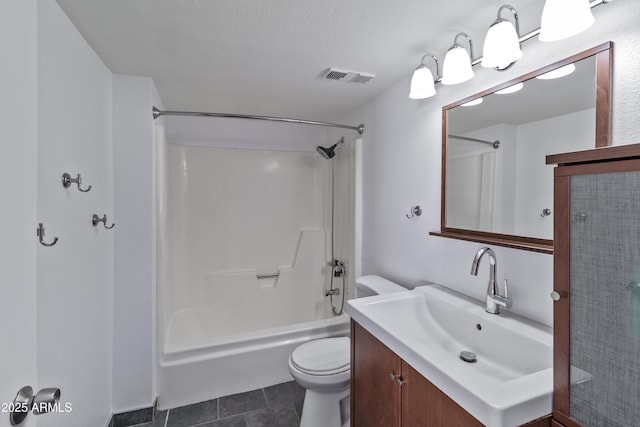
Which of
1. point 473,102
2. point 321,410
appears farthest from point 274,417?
point 473,102

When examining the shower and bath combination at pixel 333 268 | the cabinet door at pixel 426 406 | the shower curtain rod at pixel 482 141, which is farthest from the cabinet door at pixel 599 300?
the shower and bath combination at pixel 333 268

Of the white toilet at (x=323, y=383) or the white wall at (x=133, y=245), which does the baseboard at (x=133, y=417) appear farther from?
the white toilet at (x=323, y=383)

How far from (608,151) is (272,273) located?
2834 mm

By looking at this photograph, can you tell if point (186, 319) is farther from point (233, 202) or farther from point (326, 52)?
point (326, 52)

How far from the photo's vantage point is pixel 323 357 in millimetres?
1763

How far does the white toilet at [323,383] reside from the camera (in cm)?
159

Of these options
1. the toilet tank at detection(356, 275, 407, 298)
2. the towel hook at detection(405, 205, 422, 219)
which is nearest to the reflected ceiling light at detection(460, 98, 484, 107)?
the towel hook at detection(405, 205, 422, 219)

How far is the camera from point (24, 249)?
608 mm

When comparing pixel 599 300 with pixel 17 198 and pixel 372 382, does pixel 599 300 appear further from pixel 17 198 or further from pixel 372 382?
pixel 17 198

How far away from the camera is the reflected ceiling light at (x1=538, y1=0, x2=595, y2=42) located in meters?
0.92

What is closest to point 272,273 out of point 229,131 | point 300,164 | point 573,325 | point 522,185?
point 300,164

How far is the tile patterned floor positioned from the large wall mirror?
1.50 meters

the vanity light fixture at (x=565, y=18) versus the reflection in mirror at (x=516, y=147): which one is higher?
the vanity light fixture at (x=565, y=18)

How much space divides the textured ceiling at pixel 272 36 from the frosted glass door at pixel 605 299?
36.3 inches
